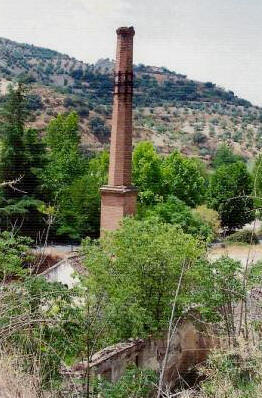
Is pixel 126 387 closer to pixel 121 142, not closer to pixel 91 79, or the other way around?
pixel 121 142

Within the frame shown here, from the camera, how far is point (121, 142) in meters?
23.3

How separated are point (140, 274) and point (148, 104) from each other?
99926 mm

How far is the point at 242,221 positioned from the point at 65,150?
1410cm

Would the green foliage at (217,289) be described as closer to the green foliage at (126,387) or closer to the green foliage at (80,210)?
the green foliage at (126,387)

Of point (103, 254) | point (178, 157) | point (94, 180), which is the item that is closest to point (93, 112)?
point (178, 157)

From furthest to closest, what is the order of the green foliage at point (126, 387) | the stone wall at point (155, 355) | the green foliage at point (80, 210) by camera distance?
the green foliage at point (80, 210), the stone wall at point (155, 355), the green foliage at point (126, 387)

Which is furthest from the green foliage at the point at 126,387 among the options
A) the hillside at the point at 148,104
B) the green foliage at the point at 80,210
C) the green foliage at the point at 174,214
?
the hillside at the point at 148,104

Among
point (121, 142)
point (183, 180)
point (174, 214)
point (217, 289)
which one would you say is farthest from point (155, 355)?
point (183, 180)

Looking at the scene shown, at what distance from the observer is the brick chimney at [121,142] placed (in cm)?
2270

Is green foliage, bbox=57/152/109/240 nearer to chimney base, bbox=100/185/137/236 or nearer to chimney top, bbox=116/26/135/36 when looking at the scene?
chimney base, bbox=100/185/137/236

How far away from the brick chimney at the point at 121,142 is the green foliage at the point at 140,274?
25.9 ft

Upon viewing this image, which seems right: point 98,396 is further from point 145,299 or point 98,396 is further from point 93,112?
point 93,112

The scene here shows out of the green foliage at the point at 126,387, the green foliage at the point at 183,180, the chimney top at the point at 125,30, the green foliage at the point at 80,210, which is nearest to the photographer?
the green foliage at the point at 126,387

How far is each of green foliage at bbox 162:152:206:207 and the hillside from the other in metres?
30.1
